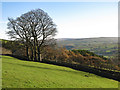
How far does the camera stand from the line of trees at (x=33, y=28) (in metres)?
26.8

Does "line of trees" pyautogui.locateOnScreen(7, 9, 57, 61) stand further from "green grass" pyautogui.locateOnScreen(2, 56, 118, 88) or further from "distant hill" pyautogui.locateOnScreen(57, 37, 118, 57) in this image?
"distant hill" pyautogui.locateOnScreen(57, 37, 118, 57)

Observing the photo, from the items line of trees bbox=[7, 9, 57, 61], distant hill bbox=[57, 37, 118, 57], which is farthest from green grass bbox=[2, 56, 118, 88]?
distant hill bbox=[57, 37, 118, 57]

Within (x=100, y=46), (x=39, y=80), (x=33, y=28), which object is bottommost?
(x=39, y=80)

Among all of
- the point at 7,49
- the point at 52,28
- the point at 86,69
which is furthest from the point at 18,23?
the point at 86,69

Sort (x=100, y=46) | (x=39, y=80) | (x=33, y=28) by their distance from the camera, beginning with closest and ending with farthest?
(x=39, y=80) < (x=33, y=28) < (x=100, y=46)

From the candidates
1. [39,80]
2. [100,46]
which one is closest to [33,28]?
[39,80]

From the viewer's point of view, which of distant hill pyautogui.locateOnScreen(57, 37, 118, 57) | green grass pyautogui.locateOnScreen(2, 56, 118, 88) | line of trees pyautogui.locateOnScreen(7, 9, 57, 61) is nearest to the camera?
green grass pyautogui.locateOnScreen(2, 56, 118, 88)

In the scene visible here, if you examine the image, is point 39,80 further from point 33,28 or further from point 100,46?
point 100,46

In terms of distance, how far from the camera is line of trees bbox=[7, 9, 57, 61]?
26.8 m

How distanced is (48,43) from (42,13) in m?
8.18

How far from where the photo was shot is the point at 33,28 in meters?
27.7

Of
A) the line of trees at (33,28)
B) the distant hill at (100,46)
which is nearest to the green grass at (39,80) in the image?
the line of trees at (33,28)

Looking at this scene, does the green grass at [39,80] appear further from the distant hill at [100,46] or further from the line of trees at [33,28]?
the distant hill at [100,46]

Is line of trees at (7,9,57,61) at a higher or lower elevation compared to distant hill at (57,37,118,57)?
higher
